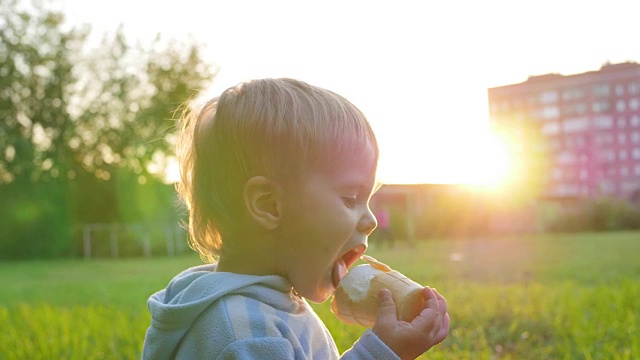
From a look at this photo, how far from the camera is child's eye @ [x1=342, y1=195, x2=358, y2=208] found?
158 centimetres

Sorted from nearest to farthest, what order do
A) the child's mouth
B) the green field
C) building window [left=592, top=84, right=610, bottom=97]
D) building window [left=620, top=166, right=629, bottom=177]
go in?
1. the child's mouth
2. the green field
3. building window [left=592, top=84, right=610, bottom=97]
4. building window [left=620, top=166, right=629, bottom=177]

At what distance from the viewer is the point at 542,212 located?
52.7ft

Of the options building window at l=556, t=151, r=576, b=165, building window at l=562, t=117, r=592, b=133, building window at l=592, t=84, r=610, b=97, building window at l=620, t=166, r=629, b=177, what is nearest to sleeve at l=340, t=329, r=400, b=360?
building window at l=592, t=84, r=610, b=97

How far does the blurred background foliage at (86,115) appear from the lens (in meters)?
18.8

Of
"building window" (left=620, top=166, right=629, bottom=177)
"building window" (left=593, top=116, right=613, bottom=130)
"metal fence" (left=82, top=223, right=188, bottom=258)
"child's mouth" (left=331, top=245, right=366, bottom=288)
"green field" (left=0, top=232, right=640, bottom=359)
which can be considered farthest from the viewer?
"metal fence" (left=82, top=223, right=188, bottom=258)

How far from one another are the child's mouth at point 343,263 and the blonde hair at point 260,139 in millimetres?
201

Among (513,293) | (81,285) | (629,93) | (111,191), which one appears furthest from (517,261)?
(111,191)

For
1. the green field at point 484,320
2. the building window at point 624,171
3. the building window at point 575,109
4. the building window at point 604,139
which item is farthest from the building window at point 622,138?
the green field at point 484,320

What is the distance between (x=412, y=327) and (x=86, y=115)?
851 inches

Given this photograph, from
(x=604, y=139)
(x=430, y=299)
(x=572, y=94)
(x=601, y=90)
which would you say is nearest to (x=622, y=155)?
(x=604, y=139)

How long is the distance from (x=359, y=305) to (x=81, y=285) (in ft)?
22.1

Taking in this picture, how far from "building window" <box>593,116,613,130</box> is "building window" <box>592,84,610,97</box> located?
4.12ft

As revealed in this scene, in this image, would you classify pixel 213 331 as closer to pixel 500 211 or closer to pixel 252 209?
pixel 252 209

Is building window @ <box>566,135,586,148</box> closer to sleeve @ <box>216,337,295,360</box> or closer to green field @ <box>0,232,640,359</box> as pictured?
green field @ <box>0,232,640,359</box>
